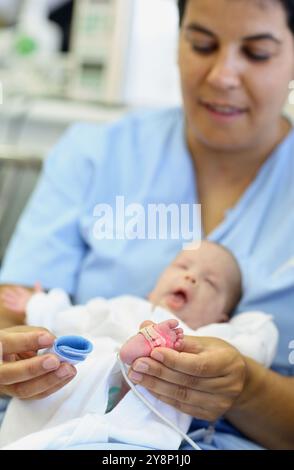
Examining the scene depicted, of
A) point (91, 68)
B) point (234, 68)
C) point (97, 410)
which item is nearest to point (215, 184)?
point (234, 68)

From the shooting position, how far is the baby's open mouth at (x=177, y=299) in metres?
0.78

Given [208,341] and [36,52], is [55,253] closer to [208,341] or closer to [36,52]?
[208,341]

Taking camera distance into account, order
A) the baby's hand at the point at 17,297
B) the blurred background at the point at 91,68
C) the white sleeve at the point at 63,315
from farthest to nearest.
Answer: the blurred background at the point at 91,68
the baby's hand at the point at 17,297
the white sleeve at the point at 63,315

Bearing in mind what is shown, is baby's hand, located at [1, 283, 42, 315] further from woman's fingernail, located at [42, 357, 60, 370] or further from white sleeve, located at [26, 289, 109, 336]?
woman's fingernail, located at [42, 357, 60, 370]

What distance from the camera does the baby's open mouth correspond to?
2.54 feet

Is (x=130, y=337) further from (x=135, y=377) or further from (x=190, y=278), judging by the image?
(x=190, y=278)

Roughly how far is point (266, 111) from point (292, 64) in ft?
0.25

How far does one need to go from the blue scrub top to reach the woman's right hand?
204 mm

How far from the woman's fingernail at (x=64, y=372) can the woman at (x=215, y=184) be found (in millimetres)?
169

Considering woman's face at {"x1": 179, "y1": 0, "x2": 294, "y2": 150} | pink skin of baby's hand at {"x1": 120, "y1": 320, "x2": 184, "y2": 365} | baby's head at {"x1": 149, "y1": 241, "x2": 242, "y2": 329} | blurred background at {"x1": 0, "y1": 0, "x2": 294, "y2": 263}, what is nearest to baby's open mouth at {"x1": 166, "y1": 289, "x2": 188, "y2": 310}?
baby's head at {"x1": 149, "y1": 241, "x2": 242, "y2": 329}

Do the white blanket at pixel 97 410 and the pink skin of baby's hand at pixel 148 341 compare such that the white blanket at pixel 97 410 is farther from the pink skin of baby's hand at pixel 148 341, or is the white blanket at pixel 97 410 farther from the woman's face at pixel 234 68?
the woman's face at pixel 234 68

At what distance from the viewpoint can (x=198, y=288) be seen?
0.80 metres

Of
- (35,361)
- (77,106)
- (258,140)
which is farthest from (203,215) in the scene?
(77,106)

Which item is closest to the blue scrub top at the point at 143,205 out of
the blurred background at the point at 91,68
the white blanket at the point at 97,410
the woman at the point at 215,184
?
the woman at the point at 215,184
